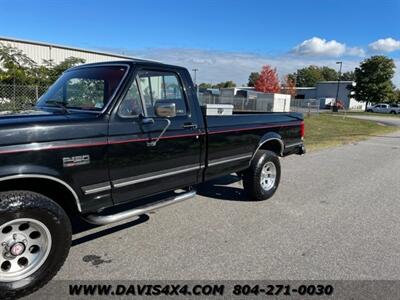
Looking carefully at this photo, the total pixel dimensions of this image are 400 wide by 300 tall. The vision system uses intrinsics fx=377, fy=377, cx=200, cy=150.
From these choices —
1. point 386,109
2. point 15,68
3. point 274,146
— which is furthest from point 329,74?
point 274,146

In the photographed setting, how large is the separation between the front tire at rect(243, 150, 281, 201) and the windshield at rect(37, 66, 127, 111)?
2748mm

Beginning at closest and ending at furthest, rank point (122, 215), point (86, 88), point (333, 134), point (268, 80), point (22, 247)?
point (22, 247) → point (122, 215) → point (86, 88) → point (333, 134) → point (268, 80)

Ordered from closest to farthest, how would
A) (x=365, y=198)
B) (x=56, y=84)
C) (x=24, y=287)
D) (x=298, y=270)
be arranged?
1. (x=24, y=287)
2. (x=298, y=270)
3. (x=56, y=84)
4. (x=365, y=198)

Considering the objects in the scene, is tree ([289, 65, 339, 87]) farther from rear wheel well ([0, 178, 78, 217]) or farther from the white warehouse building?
rear wheel well ([0, 178, 78, 217])

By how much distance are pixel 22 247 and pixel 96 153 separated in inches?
40.6

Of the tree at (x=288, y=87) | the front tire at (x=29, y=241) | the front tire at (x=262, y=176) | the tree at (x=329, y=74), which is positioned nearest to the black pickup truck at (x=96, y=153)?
the front tire at (x=29, y=241)

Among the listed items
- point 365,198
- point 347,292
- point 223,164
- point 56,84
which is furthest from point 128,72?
point 365,198

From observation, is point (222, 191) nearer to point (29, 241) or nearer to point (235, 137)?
point (235, 137)

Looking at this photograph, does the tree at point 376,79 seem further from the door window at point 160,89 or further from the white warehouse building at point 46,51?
the door window at point 160,89

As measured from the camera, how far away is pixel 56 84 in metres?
4.64

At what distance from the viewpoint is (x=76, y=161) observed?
3.43 meters

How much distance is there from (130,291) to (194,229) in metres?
1.62

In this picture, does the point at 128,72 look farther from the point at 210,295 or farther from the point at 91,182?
the point at 210,295

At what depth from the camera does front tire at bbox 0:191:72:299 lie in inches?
121
